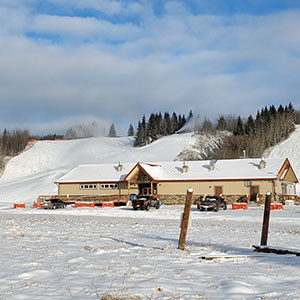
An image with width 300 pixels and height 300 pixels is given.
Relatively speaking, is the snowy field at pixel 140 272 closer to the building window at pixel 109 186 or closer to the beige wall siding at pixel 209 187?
the beige wall siding at pixel 209 187

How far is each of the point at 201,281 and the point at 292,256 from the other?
367cm

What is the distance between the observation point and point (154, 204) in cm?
3981

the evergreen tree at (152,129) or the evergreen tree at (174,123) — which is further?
the evergreen tree at (174,123)

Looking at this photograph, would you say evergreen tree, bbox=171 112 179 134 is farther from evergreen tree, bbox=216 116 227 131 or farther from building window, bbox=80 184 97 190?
building window, bbox=80 184 97 190

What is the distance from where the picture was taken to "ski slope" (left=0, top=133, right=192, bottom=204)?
76.6 metres

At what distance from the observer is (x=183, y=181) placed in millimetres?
50062

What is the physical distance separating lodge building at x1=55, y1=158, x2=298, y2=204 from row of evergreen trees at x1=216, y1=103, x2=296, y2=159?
39788 mm

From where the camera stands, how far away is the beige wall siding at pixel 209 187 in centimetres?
4609

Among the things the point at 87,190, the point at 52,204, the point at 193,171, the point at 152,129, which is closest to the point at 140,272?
the point at 52,204

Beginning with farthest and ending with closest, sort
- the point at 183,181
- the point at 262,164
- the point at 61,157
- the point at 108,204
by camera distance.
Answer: the point at 61,157
the point at 183,181
the point at 262,164
the point at 108,204

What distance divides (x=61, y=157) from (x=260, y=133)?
63.5 meters

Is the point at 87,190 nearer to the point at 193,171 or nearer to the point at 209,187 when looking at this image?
the point at 193,171

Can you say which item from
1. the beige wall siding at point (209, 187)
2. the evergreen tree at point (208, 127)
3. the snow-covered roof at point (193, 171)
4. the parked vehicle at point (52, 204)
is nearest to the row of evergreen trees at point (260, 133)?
the evergreen tree at point (208, 127)

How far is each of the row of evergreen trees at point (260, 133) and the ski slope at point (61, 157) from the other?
47.8 feet
